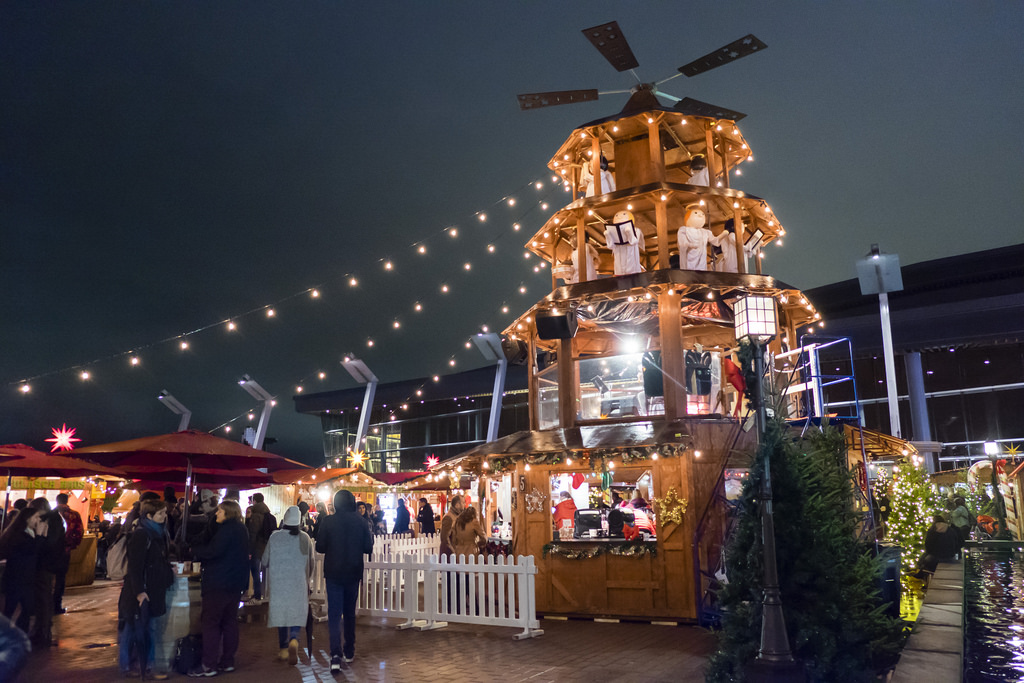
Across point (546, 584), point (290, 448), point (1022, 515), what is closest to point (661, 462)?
point (546, 584)

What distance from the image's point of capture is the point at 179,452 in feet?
29.0

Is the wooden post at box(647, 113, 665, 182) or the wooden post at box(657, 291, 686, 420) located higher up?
the wooden post at box(647, 113, 665, 182)

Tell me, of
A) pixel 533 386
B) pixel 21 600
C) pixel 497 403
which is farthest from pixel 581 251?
pixel 497 403

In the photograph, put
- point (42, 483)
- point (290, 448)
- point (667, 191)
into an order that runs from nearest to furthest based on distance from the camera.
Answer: point (667, 191), point (42, 483), point (290, 448)

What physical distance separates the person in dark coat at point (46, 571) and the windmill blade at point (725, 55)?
508 inches

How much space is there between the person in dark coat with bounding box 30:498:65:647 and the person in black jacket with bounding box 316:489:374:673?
4.08 metres

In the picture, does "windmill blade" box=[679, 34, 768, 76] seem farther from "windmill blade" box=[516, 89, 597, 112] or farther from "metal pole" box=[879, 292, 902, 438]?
"metal pole" box=[879, 292, 902, 438]

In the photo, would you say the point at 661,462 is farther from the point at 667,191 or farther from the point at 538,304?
the point at 667,191

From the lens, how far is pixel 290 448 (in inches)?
2228

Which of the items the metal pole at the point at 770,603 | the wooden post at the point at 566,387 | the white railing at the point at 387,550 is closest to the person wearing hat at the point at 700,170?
the wooden post at the point at 566,387

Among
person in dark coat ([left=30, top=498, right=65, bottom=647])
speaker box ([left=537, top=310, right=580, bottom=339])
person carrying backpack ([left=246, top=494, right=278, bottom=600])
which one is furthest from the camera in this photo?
speaker box ([left=537, top=310, right=580, bottom=339])

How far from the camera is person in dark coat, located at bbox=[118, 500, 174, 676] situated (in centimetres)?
723

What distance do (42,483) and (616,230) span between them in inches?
778

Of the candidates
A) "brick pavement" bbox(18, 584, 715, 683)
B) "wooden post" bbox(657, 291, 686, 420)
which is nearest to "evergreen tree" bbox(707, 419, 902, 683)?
"brick pavement" bbox(18, 584, 715, 683)
